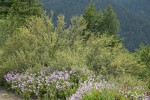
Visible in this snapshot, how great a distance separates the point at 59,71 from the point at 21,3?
17065 mm

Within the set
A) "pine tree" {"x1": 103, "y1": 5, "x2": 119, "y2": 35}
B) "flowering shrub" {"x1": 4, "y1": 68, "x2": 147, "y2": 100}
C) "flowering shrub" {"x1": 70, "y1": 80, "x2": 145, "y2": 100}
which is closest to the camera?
"flowering shrub" {"x1": 70, "y1": 80, "x2": 145, "y2": 100}

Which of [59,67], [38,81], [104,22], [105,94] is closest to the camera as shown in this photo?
[105,94]

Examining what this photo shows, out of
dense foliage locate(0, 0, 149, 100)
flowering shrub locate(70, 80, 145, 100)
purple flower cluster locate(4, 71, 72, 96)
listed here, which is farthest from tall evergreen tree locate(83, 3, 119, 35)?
flowering shrub locate(70, 80, 145, 100)

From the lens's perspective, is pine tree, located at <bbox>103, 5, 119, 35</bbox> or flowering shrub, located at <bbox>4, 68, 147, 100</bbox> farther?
pine tree, located at <bbox>103, 5, 119, 35</bbox>

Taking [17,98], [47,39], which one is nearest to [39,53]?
[47,39]

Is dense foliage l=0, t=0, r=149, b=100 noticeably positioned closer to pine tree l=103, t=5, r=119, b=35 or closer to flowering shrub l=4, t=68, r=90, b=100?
flowering shrub l=4, t=68, r=90, b=100

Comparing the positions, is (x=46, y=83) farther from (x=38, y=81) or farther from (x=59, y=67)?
(x=59, y=67)

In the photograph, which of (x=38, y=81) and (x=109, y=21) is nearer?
(x=38, y=81)

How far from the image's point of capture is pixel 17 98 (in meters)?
8.75

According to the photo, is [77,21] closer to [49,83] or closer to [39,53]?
[39,53]

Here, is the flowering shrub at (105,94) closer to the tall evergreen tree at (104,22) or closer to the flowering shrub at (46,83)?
the flowering shrub at (46,83)

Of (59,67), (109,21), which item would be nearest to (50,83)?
(59,67)

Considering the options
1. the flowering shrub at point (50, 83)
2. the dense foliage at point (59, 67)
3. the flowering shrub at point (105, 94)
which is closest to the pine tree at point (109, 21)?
the dense foliage at point (59, 67)

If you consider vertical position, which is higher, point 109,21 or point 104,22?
point 109,21
